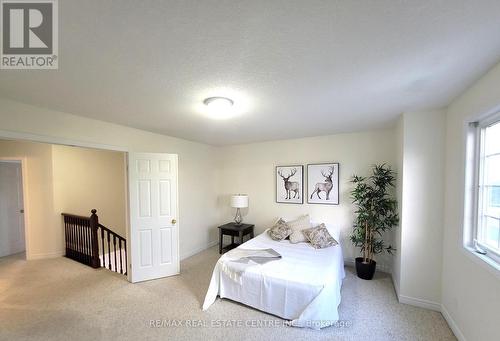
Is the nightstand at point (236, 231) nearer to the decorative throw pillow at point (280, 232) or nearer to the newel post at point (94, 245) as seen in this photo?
the decorative throw pillow at point (280, 232)

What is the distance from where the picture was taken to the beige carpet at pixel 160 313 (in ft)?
6.77

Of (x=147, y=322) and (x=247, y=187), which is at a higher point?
(x=247, y=187)

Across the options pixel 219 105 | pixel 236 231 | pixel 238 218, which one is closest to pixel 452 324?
pixel 236 231

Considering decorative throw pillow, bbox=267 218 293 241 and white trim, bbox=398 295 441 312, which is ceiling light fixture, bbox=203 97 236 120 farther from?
white trim, bbox=398 295 441 312

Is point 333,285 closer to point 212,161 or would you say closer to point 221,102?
point 221,102

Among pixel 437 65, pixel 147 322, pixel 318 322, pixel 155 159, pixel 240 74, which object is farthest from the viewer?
pixel 155 159

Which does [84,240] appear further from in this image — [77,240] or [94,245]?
[94,245]

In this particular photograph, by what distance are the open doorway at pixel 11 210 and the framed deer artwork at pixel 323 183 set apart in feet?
20.0

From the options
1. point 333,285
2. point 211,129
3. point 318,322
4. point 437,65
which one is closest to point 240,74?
point 437,65

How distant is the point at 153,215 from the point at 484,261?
3769 mm

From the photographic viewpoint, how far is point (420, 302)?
97.6 inches

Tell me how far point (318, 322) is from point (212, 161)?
373 centimetres

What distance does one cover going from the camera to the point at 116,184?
4742 mm

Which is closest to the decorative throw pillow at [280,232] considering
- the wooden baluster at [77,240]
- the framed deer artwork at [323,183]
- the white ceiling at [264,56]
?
the framed deer artwork at [323,183]
